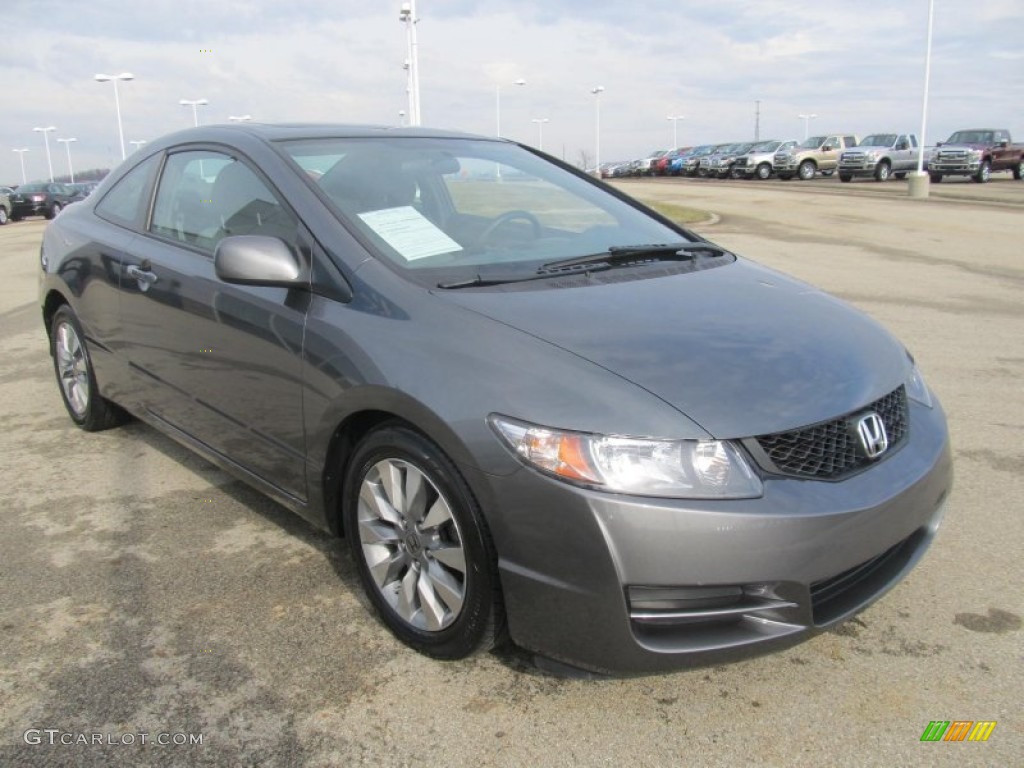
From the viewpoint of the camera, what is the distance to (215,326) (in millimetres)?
3213

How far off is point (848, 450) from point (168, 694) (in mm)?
2022

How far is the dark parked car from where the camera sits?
33312 millimetres

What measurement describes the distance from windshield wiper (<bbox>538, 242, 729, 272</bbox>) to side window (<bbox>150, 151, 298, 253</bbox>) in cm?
98

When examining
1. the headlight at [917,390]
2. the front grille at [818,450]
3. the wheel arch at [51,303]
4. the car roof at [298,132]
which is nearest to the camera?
the front grille at [818,450]

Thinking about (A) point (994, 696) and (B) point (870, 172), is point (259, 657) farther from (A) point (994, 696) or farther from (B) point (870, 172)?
(B) point (870, 172)

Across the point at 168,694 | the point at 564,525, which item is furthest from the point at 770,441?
the point at 168,694

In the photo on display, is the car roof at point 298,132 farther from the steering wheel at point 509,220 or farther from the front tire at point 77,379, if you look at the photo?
the front tire at point 77,379

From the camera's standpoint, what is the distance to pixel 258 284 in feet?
9.10

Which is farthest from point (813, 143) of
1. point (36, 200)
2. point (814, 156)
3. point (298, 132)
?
point (298, 132)

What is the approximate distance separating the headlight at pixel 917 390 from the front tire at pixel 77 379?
12.6ft

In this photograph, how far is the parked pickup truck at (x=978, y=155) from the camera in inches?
1342

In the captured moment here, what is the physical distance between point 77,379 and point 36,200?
33.9m

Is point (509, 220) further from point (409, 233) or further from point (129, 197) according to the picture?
point (129, 197)

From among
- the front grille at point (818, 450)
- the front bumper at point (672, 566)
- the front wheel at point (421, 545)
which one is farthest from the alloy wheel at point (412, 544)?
the front grille at point (818, 450)
